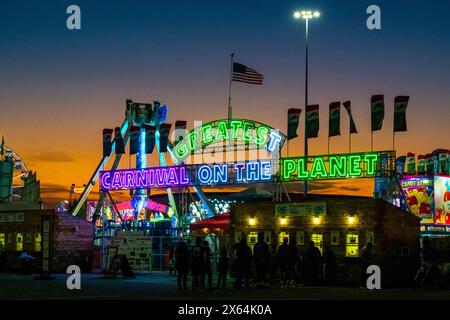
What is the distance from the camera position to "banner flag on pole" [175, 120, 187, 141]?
47812mm

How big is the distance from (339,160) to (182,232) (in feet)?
43.3

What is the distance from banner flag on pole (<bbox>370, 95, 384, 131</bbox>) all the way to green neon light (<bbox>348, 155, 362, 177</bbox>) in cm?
167

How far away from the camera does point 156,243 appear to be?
50406mm

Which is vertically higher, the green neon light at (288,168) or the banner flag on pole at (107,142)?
the banner flag on pole at (107,142)

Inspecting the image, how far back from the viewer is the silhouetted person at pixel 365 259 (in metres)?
30.0

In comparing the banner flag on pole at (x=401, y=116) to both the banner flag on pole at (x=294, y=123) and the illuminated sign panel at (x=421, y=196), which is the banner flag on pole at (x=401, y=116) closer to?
the banner flag on pole at (x=294, y=123)

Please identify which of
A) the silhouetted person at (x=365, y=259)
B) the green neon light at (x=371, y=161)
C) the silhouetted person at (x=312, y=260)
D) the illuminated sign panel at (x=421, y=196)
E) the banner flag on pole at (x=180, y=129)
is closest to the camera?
the silhouetted person at (x=365, y=259)

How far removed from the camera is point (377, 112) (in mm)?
38625

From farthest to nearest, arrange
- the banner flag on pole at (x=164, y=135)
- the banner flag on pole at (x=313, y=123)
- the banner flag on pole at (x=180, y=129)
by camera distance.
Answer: the banner flag on pole at (x=164, y=135), the banner flag on pole at (x=180, y=129), the banner flag on pole at (x=313, y=123)

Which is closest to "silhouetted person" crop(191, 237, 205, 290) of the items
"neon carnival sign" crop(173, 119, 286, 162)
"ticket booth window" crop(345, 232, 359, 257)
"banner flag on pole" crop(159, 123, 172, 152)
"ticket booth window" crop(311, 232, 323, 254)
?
"ticket booth window" crop(345, 232, 359, 257)

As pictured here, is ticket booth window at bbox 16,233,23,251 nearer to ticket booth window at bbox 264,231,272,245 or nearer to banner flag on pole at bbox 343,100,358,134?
ticket booth window at bbox 264,231,272,245

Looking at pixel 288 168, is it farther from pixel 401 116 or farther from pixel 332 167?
pixel 401 116

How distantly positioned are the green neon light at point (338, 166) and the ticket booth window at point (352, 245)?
18.5ft

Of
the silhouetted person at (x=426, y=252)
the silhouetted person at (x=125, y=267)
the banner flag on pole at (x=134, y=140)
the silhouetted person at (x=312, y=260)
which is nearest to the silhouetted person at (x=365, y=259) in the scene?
the silhouetted person at (x=312, y=260)
